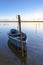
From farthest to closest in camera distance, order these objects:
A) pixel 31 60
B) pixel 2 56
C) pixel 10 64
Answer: pixel 2 56
pixel 31 60
pixel 10 64

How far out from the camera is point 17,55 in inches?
589

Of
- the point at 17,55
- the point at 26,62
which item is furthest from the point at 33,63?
the point at 17,55

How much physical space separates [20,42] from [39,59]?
9.73 ft

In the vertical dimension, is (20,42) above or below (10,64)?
above

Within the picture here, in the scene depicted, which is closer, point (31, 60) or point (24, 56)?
point (31, 60)

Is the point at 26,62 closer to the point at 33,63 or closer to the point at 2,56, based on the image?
the point at 33,63

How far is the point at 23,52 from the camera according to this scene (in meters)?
15.3

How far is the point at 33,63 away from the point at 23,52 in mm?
2934

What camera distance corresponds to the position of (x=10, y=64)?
12.3 meters

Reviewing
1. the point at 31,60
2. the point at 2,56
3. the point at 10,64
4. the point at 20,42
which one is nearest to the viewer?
the point at 10,64

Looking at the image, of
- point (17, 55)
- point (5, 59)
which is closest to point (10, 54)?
point (17, 55)

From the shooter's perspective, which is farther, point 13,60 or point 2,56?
point 2,56

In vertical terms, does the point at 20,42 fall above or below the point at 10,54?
above

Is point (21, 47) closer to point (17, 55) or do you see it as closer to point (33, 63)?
point (17, 55)
